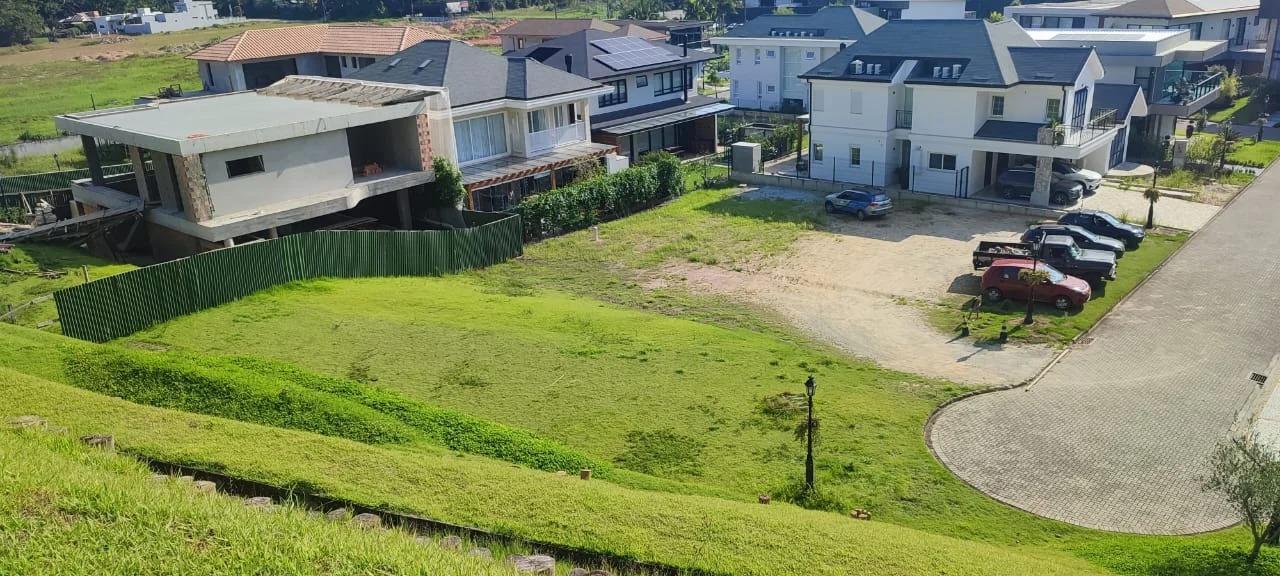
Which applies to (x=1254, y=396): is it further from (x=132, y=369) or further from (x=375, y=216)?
(x=375, y=216)

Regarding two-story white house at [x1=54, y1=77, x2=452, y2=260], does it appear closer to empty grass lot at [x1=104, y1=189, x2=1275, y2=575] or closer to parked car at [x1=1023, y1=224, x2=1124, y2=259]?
empty grass lot at [x1=104, y1=189, x2=1275, y2=575]

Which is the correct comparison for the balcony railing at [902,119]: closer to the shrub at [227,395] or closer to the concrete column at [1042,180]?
the concrete column at [1042,180]

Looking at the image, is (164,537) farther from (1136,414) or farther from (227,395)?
(1136,414)

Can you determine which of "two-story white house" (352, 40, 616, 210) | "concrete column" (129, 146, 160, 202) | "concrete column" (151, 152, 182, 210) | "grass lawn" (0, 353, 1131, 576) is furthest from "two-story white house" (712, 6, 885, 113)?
"grass lawn" (0, 353, 1131, 576)

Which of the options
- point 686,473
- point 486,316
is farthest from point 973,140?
point 686,473

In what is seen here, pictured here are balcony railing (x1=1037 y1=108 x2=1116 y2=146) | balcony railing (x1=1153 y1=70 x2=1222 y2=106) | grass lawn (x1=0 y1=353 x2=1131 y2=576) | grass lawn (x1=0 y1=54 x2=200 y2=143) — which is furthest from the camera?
grass lawn (x1=0 y1=54 x2=200 y2=143)

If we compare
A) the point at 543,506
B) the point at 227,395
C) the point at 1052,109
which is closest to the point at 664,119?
the point at 1052,109

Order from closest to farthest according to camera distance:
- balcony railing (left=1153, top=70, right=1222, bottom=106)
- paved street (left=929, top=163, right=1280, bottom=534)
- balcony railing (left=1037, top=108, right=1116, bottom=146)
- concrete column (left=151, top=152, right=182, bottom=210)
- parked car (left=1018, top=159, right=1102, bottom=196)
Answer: paved street (left=929, top=163, right=1280, bottom=534) → concrete column (left=151, top=152, right=182, bottom=210) → balcony railing (left=1037, top=108, right=1116, bottom=146) → parked car (left=1018, top=159, right=1102, bottom=196) → balcony railing (left=1153, top=70, right=1222, bottom=106)
